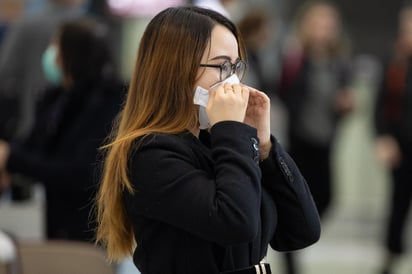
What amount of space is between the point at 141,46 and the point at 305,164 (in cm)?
360

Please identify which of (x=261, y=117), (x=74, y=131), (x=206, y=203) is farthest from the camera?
(x=74, y=131)

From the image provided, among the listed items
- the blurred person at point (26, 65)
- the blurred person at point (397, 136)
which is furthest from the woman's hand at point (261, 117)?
the blurred person at point (397, 136)

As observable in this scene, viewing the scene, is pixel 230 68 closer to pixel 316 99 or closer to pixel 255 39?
pixel 255 39

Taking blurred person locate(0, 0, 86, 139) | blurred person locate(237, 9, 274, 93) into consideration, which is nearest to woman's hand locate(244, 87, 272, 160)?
blurred person locate(0, 0, 86, 139)

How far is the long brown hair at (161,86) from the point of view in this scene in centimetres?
203

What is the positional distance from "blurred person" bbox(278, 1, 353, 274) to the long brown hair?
11.4ft

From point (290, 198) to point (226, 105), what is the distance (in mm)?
273

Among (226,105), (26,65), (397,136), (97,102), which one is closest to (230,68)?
(226,105)

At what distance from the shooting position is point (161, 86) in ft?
6.70

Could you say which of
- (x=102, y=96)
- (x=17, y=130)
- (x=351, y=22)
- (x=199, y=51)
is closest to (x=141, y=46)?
(x=199, y=51)

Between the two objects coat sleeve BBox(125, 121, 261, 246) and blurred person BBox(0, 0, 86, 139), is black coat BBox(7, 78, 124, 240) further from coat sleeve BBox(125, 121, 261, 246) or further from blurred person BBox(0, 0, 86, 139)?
coat sleeve BBox(125, 121, 261, 246)

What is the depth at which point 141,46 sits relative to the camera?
2.12m

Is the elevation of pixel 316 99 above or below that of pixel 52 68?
below

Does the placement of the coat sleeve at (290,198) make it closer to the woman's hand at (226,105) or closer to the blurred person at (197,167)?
the blurred person at (197,167)
